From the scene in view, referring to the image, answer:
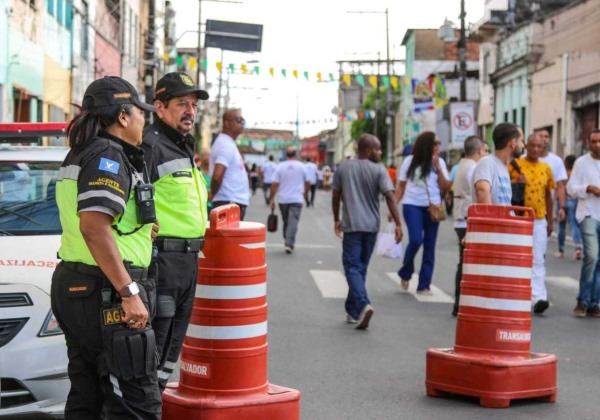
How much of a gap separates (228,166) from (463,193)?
2.46 meters

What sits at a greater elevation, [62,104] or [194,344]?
[62,104]

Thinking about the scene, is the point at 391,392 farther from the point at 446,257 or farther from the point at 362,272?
the point at 446,257

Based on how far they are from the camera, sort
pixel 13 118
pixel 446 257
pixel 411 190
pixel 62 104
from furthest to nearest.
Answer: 1. pixel 62 104
2. pixel 13 118
3. pixel 446 257
4. pixel 411 190

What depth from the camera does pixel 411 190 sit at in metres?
13.4

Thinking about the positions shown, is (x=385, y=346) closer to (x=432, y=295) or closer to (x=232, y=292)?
(x=432, y=295)

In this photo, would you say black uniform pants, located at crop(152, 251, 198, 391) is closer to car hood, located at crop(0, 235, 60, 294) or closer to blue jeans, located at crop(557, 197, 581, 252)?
car hood, located at crop(0, 235, 60, 294)

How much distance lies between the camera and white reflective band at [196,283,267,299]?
6.17 m

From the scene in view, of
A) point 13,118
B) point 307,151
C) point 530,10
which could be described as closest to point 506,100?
point 530,10

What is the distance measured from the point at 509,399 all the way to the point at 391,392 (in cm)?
86

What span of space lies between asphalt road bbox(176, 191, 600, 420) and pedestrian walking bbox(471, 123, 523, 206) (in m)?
1.32

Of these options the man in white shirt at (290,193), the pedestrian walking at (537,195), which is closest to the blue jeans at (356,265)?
the pedestrian walking at (537,195)

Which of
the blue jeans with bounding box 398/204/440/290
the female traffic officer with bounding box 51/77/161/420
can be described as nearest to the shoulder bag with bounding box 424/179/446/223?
the blue jeans with bounding box 398/204/440/290

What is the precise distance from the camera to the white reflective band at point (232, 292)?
6172 millimetres

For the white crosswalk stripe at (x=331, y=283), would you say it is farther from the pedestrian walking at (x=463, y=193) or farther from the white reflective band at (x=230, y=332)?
the white reflective band at (x=230, y=332)
